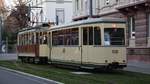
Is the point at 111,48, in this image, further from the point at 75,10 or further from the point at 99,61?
the point at 75,10

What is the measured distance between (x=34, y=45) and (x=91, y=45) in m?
12.4

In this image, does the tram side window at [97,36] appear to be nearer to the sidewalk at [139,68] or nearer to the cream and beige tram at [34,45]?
the sidewalk at [139,68]

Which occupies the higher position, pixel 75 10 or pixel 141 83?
pixel 75 10

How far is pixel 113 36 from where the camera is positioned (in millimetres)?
26281

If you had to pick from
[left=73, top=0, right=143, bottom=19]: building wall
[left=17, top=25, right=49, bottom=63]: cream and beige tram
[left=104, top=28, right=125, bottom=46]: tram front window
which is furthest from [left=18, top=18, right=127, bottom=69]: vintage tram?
[left=73, top=0, right=143, bottom=19]: building wall

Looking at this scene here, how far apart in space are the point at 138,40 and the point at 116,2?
6.24 meters

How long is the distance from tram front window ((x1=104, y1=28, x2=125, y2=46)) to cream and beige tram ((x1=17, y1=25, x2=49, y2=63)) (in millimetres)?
9683

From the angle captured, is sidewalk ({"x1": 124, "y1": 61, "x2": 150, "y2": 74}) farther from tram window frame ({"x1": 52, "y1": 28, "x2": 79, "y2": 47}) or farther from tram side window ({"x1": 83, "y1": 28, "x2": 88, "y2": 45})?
tram window frame ({"x1": 52, "y1": 28, "x2": 79, "y2": 47})

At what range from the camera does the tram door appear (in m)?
26.3

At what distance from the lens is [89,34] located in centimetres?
2700

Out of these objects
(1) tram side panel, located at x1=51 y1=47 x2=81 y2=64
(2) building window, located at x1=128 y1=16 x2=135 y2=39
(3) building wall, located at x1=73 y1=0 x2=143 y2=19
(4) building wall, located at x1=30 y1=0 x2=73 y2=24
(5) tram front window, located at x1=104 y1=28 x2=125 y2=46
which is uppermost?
(4) building wall, located at x1=30 y1=0 x2=73 y2=24

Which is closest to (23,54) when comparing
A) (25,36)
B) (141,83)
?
(25,36)

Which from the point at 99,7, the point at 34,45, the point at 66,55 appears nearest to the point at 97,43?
the point at 66,55

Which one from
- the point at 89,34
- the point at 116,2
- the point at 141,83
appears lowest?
the point at 141,83
